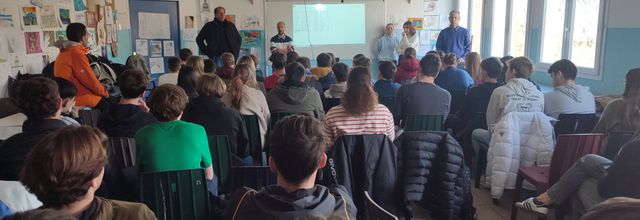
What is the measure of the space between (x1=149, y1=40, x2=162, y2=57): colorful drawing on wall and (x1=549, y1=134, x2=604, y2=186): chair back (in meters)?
6.21

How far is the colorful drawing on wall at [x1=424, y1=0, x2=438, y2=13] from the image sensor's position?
8930 millimetres

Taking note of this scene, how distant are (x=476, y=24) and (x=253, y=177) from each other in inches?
263

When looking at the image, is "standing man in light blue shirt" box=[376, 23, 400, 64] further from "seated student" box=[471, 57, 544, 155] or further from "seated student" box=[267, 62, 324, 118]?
"seated student" box=[267, 62, 324, 118]

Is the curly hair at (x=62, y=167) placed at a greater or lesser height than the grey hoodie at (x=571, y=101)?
greater

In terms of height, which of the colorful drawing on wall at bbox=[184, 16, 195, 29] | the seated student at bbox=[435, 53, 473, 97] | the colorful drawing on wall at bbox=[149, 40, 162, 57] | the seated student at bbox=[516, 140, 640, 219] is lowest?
the seated student at bbox=[516, 140, 640, 219]

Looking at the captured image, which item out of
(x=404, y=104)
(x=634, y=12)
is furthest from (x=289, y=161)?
(x=634, y=12)

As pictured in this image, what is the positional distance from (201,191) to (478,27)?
272 inches

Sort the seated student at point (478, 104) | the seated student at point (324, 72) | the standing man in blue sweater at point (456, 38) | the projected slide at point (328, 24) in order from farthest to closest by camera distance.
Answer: the projected slide at point (328, 24), the standing man in blue sweater at point (456, 38), the seated student at point (324, 72), the seated student at point (478, 104)

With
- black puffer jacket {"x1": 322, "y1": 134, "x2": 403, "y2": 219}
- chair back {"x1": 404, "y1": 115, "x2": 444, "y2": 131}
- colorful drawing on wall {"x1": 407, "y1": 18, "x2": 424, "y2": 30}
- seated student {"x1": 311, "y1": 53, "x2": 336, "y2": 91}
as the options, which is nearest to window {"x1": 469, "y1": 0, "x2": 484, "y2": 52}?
colorful drawing on wall {"x1": 407, "y1": 18, "x2": 424, "y2": 30}

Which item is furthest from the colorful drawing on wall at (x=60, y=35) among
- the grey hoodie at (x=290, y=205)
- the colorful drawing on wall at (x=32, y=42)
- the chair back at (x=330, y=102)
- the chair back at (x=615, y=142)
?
the chair back at (x=615, y=142)

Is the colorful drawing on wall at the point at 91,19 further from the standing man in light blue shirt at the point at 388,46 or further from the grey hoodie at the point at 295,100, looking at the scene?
the standing man in light blue shirt at the point at 388,46

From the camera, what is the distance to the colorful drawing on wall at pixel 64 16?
4914 mm

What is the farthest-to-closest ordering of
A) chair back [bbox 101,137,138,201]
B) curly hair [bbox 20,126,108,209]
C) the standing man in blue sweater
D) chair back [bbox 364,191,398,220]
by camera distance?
the standing man in blue sweater
chair back [bbox 101,137,138,201]
chair back [bbox 364,191,398,220]
curly hair [bbox 20,126,108,209]

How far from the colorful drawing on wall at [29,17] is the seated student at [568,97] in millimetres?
4314
